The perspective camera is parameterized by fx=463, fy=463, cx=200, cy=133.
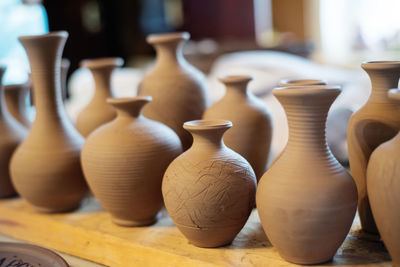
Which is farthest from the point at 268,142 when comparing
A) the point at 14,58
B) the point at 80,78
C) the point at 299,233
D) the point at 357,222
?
the point at 14,58

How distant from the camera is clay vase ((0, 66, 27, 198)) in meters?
1.36

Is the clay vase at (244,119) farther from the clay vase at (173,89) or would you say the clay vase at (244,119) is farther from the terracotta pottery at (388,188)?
the terracotta pottery at (388,188)

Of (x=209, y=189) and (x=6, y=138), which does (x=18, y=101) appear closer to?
(x=6, y=138)

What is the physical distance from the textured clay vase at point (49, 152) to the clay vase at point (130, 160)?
0.47 feet

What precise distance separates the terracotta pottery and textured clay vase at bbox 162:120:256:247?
0.25 meters

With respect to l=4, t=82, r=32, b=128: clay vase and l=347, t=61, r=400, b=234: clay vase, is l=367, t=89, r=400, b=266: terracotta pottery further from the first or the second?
l=4, t=82, r=32, b=128: clay vase

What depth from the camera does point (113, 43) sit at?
20.6 ft

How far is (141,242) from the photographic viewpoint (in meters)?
1.02

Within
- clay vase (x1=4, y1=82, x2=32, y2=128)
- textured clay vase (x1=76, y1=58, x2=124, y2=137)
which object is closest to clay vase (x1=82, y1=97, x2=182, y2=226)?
textured clay vase (x1=76, y1=58, x2=124, y2=137)

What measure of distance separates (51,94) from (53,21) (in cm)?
489

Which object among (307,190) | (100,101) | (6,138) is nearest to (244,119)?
(307,190)

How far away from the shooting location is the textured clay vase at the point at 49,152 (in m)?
1.20

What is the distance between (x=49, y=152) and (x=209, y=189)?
0.53 metres

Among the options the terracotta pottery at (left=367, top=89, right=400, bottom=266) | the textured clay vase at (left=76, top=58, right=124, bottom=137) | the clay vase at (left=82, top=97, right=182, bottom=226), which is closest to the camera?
the terracotta pottery at (left=367, top=89, right=400, bottom=266)
